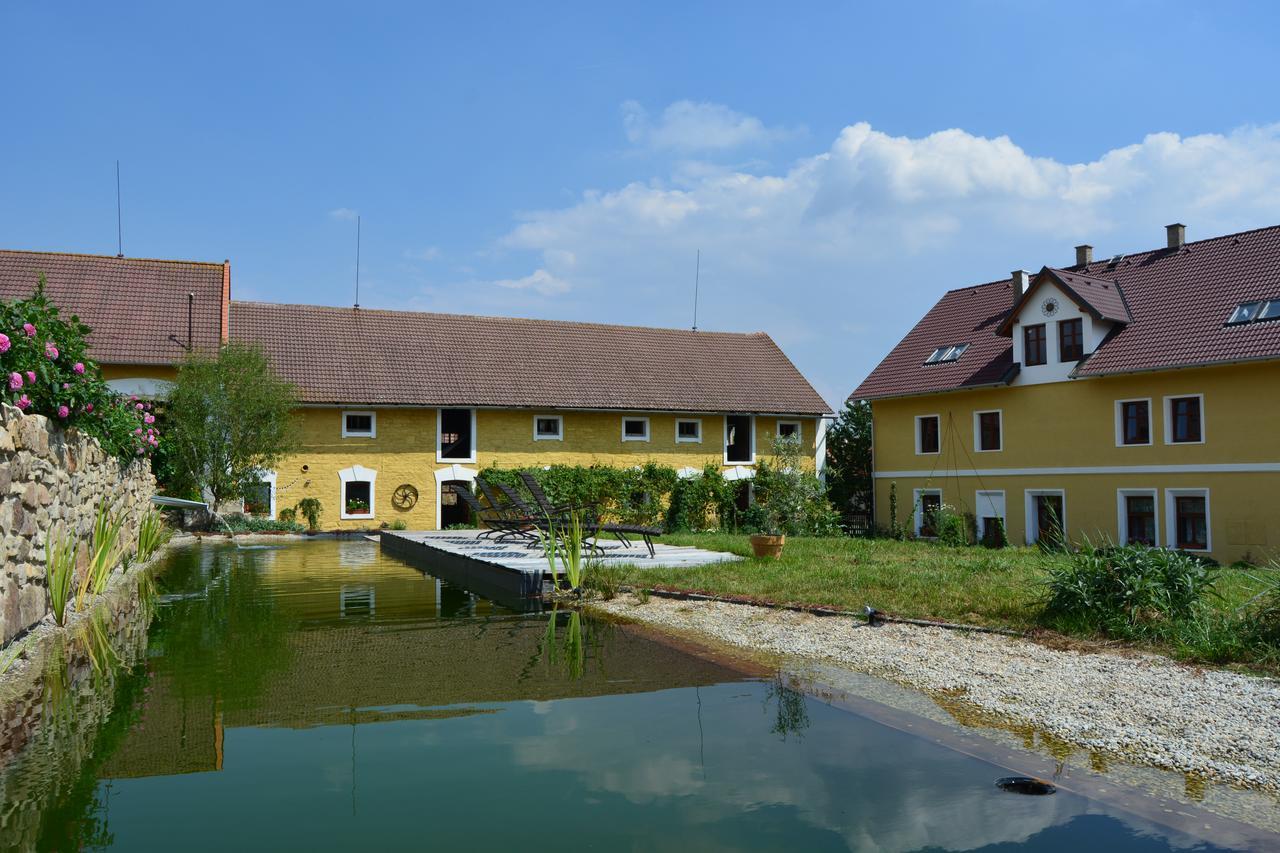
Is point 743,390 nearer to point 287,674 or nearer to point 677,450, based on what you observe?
point 677,450

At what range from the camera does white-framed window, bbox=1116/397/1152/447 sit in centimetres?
2180

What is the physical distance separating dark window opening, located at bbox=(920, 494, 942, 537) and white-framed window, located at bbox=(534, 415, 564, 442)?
10384 mm

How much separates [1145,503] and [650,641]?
684 inches

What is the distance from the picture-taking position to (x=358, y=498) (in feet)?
89.0

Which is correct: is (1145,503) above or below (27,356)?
below

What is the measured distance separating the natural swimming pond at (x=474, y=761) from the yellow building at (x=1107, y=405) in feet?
51.1

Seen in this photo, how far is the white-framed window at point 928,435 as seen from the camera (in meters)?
27.0

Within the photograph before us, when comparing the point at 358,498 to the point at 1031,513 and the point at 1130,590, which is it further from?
the point at 1130,590

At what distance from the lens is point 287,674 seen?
6.64m

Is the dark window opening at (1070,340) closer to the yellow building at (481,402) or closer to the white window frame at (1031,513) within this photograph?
the white window frame at (1031,513)

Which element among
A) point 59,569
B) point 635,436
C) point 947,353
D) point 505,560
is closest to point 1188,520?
point 947,353

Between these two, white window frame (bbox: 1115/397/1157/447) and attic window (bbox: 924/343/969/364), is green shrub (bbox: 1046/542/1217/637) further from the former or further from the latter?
attic window (bbox: 924/343/969/364)

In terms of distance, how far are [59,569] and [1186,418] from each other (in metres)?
21.0

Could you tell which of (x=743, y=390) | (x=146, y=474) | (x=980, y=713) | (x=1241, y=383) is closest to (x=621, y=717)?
(x=980, y=713)
